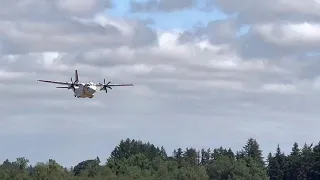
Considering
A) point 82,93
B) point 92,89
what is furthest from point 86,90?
point 92,89

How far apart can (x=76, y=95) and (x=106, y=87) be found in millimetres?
8628

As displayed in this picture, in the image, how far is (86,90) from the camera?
11344 centimetres

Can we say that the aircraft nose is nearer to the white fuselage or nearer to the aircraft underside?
the white fuselage

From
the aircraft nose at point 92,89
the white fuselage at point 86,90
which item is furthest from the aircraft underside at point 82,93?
the aircraft nose at point 92,89

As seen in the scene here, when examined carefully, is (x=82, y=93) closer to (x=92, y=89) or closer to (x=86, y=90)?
(x=86, y=90)

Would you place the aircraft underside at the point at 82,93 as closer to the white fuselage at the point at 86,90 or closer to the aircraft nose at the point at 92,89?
the white fuselage at the point at 86,90

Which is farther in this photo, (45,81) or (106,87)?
(106,87)

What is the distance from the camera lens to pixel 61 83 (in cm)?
12094

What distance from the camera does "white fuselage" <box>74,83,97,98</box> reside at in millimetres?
113500

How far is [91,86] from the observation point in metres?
114

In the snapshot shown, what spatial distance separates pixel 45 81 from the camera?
113 m

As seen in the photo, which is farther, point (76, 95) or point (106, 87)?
point (106, 87)

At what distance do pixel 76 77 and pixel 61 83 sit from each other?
177 cm

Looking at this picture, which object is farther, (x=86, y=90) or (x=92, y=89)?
(x=92, y=89)
